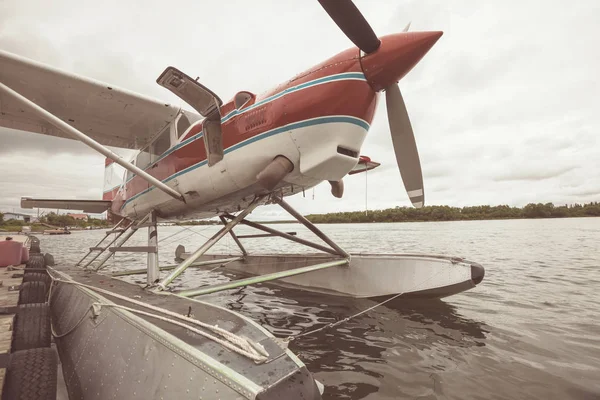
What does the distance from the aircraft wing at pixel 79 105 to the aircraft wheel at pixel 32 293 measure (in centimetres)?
305

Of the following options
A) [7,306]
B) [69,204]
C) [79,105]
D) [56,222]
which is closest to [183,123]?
[79,105]

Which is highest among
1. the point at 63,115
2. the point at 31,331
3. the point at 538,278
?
the point at 63,115

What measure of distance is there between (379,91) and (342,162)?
1032 millimetres

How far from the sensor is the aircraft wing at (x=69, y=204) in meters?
7.46

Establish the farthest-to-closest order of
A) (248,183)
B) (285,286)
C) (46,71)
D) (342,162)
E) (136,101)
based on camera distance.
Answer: (285,286) → (136,101) → (46,71) → (248,183) → (342,162)

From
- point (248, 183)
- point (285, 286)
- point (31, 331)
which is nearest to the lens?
point (31, 331)

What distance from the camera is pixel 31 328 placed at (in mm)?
3426

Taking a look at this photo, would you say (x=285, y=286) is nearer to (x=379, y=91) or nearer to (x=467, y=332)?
(x=467, y=332)

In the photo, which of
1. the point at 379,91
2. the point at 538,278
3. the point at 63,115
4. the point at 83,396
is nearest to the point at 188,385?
the point at 83,396

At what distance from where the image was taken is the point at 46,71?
4.50m

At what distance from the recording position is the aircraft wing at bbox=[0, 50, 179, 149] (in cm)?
450

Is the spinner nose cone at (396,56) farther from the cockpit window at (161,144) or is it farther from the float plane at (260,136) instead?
the cockpit window at (161,144)

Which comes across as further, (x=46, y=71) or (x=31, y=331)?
(x=46, y=71)

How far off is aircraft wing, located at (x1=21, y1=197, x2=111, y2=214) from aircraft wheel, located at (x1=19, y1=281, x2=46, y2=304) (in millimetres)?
3081
